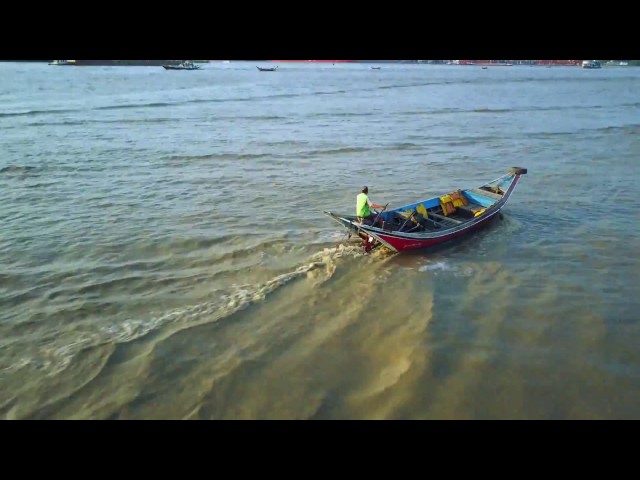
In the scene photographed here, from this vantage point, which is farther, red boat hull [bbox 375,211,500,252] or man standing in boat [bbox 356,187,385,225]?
man standing in boat [bbox 356,187,385,225]

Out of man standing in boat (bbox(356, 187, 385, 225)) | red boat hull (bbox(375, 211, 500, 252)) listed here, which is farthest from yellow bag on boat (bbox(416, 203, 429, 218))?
man standing in boat (bbox(356, 187, 385, 225))

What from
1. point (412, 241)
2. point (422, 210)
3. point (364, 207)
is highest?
point (364, 207)

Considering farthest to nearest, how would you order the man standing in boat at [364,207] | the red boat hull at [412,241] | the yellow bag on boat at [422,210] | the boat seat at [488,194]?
the boat seat at [488,194], the yellow bag on boat at [422,210], the man standing in boat at [364,207], the red boat hull at [412,241]

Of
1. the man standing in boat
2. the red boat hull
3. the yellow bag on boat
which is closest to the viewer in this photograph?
the red boat hull

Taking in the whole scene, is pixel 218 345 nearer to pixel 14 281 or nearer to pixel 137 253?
pixel 137 253

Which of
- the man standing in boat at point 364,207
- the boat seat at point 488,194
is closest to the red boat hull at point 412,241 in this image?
the man standing in boat at point 364,207

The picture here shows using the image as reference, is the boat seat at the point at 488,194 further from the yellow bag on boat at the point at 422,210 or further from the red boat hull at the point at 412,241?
the yellow bag on boat at the point at 422,210

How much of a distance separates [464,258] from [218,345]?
8204 millimetres

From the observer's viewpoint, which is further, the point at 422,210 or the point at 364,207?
the point at 422,210

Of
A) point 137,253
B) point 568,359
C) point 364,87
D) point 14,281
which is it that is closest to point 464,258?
point 568,359

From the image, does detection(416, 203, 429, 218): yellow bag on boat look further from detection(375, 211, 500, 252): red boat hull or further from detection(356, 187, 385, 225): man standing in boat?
detection(356, 187, 385, 225): man standing in boat

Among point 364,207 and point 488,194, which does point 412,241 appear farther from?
point 488,194

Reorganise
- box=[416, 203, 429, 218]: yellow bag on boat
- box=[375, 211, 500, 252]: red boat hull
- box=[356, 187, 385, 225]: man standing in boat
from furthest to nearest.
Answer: box=[416, 203, 429, 218]: yellow bag on boat < box=[356, 187, 385, 225]: man standing in boat < box=[375, 211, 500, 252]: red boat hull

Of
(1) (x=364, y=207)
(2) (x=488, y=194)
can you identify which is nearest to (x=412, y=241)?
(1) (x=364, y=207)
